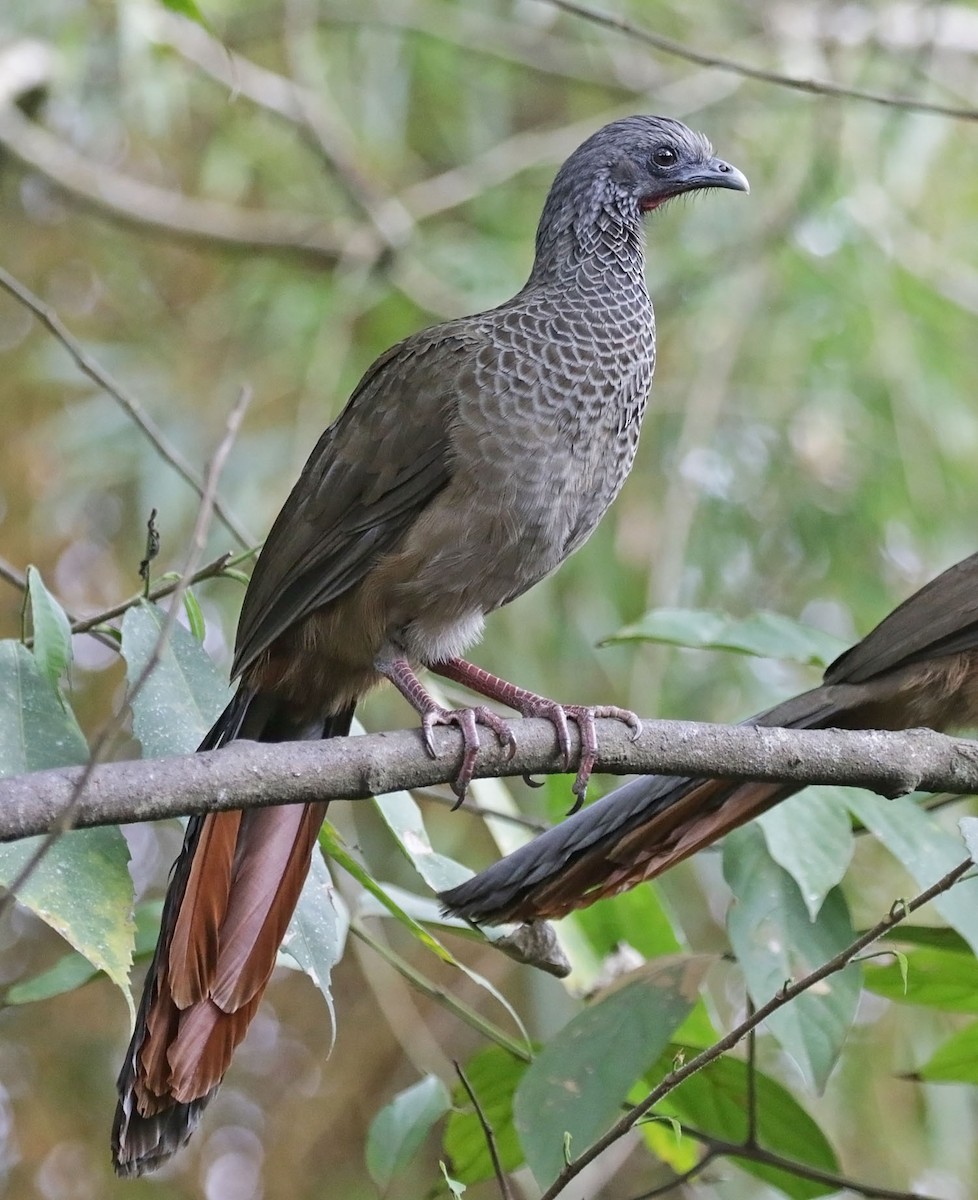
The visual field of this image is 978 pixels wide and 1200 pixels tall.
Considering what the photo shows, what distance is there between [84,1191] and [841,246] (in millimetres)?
3868

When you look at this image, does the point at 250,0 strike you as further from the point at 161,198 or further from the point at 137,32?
the point at 137,32

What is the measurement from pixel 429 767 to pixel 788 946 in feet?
2.13

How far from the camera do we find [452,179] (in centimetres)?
492

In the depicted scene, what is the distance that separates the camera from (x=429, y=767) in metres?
1.97

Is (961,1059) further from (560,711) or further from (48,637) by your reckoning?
(48,637)

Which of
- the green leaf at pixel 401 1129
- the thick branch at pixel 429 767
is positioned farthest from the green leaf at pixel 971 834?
the green leaf at pixel 401 1129

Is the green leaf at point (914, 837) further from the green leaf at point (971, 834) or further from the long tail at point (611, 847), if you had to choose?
the green leaf at point (971, 834)

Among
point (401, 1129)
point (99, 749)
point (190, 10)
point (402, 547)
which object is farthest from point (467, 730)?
point (190, 10)

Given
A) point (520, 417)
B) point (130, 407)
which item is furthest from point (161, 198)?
point (520, 417)

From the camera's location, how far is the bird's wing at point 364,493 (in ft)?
8.51

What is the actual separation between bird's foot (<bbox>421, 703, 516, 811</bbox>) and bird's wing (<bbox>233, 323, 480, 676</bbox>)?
43cm

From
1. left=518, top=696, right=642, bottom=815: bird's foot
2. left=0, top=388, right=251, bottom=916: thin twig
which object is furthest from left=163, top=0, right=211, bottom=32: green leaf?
left=518, top=696, right=642, bottom=815: bird's foot

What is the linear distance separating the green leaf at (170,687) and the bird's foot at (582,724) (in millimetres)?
487

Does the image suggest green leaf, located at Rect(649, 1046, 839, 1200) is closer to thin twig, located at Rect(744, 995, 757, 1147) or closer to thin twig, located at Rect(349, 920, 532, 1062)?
thin twig, located at Rect(744, 995, 757, 1147)
